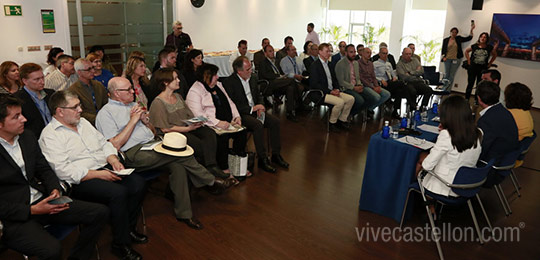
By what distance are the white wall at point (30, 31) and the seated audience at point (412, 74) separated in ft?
21.4

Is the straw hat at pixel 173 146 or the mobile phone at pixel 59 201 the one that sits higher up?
the straw hat at pixel 173 146

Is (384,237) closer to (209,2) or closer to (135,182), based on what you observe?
(135,182)

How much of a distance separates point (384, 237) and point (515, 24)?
8.34 m

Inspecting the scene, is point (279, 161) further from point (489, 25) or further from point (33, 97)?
point (489, 25)

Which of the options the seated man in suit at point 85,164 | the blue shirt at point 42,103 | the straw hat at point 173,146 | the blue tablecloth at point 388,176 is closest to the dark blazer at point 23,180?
the seated man in suit at point 85,164

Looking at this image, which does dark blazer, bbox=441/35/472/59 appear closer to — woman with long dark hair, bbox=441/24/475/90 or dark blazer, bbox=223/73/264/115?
woman with long dark hair, bbox=441/24/475/90

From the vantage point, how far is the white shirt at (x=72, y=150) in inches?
116

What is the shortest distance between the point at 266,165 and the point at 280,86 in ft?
8.94

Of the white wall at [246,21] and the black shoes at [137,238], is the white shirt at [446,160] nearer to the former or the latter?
the black shoes at [137,238]

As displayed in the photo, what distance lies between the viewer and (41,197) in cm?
279

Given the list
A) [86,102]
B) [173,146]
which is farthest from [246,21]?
[173,146]

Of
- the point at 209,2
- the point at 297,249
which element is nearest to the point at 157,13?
the point at 209,2

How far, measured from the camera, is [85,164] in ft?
10.3

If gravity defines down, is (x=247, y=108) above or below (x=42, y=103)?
below
